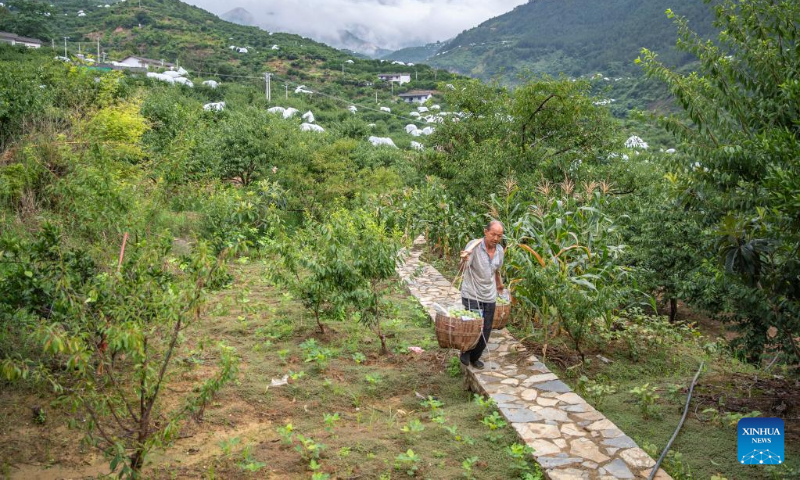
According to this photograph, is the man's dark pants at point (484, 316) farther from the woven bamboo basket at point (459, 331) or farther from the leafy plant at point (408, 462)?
the leafy plant at point (408, 462)

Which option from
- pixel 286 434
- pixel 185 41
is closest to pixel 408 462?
pixel 286 434

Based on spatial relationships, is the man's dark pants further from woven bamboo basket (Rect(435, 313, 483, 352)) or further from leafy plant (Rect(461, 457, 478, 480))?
leafy plant (Rect(461, 457, 478, 480))

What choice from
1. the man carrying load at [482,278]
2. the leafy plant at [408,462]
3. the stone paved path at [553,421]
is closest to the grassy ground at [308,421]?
the leafy plant at [408,462]

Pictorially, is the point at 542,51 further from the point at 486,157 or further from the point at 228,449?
the point at 228,449

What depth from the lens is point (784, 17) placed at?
167 inches

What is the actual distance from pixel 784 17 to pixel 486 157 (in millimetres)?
6351

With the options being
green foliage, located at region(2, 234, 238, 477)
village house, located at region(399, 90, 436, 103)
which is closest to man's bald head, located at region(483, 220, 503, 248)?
green foliage, located at region(2, 234, 238, 477)

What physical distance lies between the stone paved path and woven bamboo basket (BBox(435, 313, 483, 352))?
1.32 ft

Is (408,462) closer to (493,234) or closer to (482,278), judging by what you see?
(482,278)

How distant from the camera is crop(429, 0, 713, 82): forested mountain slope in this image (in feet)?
203

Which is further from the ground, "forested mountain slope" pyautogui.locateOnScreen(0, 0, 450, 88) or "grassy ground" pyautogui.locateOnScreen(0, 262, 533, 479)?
"forested mountain slope" pyautogui.locateOnScreen(0, 0, 450, 88)

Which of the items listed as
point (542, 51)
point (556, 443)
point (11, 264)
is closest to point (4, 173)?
point (11, 264)

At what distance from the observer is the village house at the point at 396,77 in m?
69.0

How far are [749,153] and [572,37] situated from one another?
302 feet
